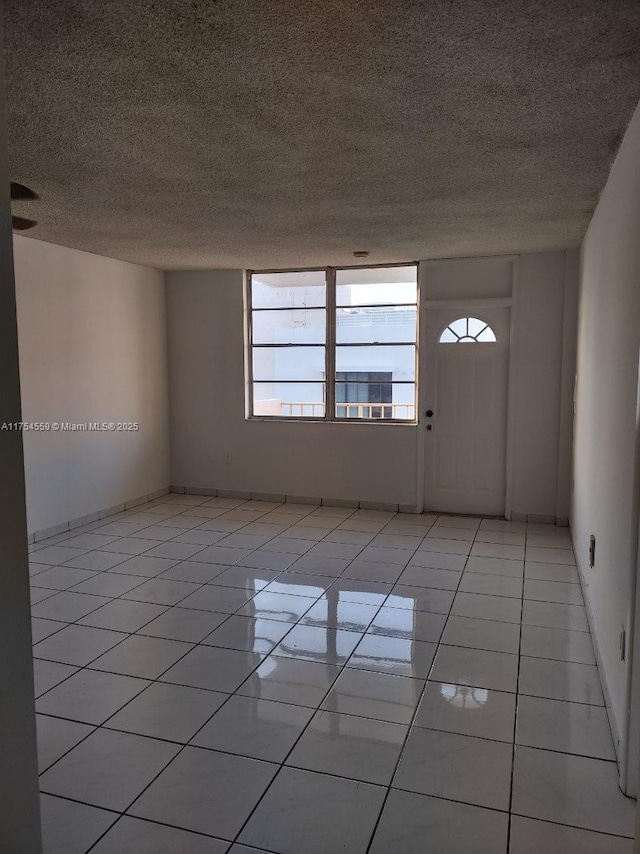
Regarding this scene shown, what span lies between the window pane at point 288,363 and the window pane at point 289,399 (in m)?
0.08

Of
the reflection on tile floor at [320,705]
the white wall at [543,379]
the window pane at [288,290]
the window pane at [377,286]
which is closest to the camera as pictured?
the reflection on tile floor at [320,705]

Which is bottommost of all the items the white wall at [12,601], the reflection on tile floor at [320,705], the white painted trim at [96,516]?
the reflection on tile floor at [320,705]

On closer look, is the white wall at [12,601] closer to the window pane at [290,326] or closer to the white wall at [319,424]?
the white wall at [319,424]

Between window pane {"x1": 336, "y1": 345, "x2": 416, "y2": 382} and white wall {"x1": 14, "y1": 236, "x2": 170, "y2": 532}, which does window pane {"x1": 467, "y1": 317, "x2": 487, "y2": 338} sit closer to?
window pane {"x1": 336, "y1": 345, "x2": 416, "y2": 382}

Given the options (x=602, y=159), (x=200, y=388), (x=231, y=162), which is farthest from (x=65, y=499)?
(x=602, y=159)

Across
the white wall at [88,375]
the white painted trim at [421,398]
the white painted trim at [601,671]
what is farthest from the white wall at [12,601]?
the white painted trim at [421,398]

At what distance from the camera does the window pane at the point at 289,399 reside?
630 centimetres

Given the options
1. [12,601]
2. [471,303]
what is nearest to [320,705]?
[12,601]

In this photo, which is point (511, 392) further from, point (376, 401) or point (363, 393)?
point (363, 393)

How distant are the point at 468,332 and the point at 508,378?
559mm

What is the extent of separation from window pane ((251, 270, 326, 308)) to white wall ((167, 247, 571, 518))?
215 millimetres

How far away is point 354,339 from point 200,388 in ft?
5.73

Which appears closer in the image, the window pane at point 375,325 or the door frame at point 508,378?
the door frame at point 508,378

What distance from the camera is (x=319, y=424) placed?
20.3 feet
